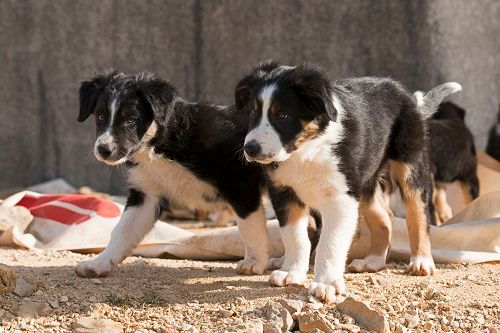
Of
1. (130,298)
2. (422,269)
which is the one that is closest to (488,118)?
(422,269)

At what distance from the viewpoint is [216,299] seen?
16.8 feet

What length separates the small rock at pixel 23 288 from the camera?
5.03 metres

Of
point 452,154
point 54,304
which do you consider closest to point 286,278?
point 54,304

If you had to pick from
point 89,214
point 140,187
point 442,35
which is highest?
point 442,35

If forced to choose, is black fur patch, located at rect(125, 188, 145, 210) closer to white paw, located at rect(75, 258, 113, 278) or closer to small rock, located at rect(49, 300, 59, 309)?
white paw, located at rect(75, 258, 113, 278)

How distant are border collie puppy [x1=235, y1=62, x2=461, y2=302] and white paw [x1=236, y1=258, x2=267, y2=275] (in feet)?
1.65

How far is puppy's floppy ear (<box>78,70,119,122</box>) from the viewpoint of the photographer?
5.88 m

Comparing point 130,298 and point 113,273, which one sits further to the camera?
point 113,273

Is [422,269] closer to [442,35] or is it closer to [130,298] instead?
[130,298]

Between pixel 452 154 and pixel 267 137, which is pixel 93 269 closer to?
pixel 267 137

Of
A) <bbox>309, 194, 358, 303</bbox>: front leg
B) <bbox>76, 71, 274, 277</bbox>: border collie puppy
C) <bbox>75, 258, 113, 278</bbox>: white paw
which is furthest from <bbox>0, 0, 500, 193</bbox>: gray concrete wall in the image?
<bbox>309, 194, 358, 303</bbox>: front leg

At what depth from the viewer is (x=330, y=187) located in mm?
5188

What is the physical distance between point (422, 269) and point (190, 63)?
5.06 meters

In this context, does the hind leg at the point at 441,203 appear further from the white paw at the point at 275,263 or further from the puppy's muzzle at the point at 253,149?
the puppy's muzzle at the point at 253,149
